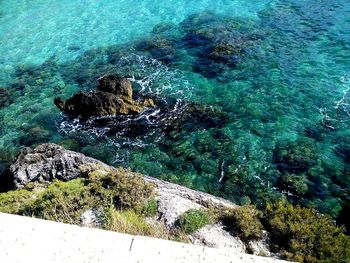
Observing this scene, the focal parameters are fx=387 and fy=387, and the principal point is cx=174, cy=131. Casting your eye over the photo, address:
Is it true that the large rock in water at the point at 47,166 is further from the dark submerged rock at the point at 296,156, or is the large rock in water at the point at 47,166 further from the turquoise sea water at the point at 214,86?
the dark submerged rock at the point at 296,156

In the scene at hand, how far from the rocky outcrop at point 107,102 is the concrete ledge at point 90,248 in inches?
422

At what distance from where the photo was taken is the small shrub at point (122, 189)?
36.9 feet

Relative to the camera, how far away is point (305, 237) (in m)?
9.86

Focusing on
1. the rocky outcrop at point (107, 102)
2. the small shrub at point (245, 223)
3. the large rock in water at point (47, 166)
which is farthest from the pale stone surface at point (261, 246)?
the rocky outcrop at point (107, 102)

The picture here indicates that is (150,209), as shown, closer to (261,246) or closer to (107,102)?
(261,246)

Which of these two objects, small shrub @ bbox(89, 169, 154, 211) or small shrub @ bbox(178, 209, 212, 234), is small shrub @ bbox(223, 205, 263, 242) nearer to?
small shrub @ bbox(178, 209, 212, 234)

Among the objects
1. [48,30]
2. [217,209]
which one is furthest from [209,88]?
[48,30]

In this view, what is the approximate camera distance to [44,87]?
77.2ft

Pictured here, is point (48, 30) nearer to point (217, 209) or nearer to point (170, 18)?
point (170, 18)

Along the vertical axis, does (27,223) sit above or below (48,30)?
above

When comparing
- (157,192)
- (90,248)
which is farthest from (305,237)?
(90,248)

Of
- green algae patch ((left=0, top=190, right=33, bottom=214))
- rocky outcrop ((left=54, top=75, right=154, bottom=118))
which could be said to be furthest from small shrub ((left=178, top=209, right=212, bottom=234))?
rocky outcrop ((left=54, top=75, right=154, bottom=118))

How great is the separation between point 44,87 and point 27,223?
15658 mm

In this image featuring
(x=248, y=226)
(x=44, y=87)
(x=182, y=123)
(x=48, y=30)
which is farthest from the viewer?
(x=48, y=30)
